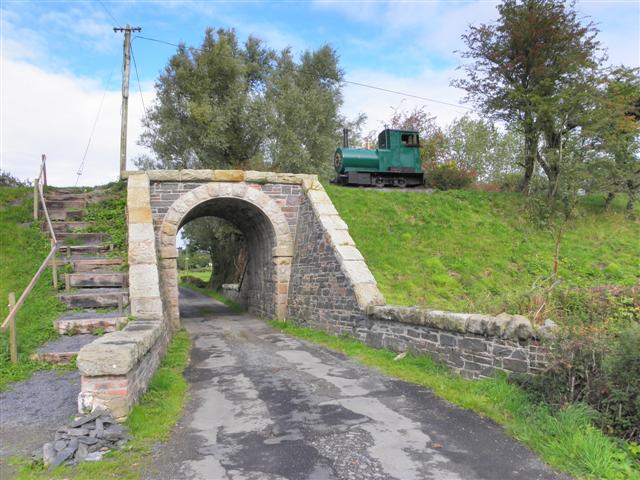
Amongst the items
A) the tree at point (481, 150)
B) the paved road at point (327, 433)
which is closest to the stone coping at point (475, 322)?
the paved road at point (327, 433)

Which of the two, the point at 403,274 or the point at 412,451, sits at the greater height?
the point at 403,274

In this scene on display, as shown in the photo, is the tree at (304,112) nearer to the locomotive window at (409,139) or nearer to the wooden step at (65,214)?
the locomotive window at (409,139)

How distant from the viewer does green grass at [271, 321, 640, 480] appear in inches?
148

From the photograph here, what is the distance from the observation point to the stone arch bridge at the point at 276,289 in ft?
17.0

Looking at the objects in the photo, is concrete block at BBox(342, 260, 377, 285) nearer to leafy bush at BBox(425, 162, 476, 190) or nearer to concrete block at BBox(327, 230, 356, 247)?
concrete block at BBox(327, 230, 356, 247)

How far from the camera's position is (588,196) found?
1677 cm

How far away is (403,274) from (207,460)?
25.4 ft

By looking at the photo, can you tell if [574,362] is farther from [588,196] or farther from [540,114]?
[588,196]

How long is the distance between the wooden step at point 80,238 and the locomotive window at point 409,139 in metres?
10.8

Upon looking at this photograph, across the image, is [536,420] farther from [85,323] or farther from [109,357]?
[85,323]

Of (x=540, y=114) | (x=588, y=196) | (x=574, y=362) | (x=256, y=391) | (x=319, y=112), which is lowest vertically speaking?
(x=256, y=391)

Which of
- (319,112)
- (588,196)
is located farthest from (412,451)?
(319,112)

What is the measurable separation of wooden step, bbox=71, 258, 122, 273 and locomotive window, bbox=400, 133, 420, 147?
35.9 feet

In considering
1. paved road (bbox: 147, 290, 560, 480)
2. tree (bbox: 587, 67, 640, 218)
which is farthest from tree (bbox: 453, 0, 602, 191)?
paved road (bbox: 147, 290, 560, 480)
